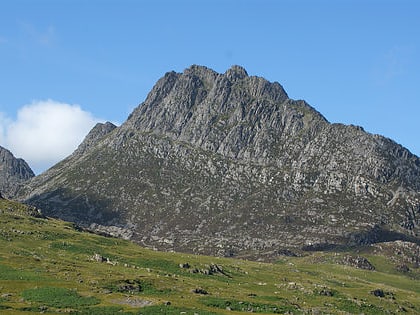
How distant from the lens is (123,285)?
269ft

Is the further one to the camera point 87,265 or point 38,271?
point 87,265

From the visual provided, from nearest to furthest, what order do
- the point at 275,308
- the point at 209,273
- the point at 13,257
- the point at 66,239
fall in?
the point at 275,308 < the point at 13,257 < the point at 209,273 < the point at 66,239

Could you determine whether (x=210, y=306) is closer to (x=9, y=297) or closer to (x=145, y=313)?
(x=145, y=313)

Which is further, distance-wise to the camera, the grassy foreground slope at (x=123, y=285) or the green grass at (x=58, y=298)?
the grassy foreground slope at (x=123, y=285)

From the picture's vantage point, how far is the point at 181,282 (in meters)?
97.6

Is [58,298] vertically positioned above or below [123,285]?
below

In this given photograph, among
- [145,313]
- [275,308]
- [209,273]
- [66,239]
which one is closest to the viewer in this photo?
[145,313]

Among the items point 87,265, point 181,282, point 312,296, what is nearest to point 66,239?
point 87,265

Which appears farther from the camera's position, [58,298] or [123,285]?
[123,285]

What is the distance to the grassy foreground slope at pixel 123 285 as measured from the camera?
6744 cm

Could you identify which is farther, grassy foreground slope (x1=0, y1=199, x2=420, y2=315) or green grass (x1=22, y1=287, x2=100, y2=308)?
grassy foreground slope (x1=0, y1=199, x2=420, y2=315)

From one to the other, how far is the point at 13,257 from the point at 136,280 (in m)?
25.0

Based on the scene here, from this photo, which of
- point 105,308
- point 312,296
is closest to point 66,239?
point 312,296

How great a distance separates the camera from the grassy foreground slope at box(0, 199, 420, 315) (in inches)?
2655
